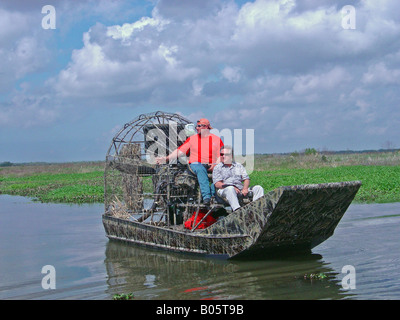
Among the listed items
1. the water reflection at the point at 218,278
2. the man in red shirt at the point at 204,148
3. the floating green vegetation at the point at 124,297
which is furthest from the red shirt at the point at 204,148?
the floating green vegetation at the point at 124,297

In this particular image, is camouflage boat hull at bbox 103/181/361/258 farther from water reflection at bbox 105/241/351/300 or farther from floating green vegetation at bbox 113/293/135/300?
floating green vegetation at bbox 113/293/135/300

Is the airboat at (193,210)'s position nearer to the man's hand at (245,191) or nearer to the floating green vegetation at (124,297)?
the man's hand at (245,191)

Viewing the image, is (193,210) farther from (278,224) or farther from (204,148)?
(278,224)

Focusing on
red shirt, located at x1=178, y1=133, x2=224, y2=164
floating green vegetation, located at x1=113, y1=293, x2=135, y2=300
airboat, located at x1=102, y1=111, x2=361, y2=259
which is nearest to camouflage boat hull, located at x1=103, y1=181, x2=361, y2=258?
airboat, located at x1=102, y1=111, x2=361, y2=259

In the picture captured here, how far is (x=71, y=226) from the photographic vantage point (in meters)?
14.2

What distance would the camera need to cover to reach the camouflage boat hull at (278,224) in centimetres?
745

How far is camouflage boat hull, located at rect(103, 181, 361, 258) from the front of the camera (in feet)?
24.4

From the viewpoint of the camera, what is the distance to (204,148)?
9.44 meters

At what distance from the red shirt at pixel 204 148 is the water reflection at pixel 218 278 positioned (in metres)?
1.83

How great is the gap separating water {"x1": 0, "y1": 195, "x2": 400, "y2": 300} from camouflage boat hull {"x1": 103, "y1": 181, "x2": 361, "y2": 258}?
292mm

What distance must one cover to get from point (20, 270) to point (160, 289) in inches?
125

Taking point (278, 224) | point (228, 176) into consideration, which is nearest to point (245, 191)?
point (228, 176)
